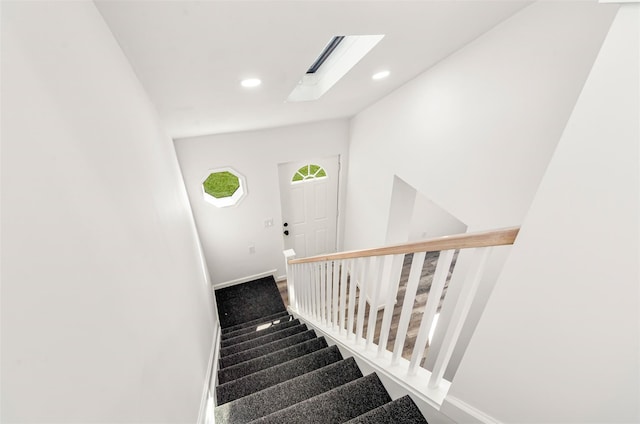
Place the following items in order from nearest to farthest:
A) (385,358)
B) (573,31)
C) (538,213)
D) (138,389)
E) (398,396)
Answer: (538,213)
(138,389)
(573,31)
(398,396)
(385,358)

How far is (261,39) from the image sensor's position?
3.98 feet

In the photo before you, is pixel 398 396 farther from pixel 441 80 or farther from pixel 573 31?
pixel 441 80

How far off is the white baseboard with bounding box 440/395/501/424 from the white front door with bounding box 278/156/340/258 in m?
3.36

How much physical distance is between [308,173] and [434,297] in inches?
131

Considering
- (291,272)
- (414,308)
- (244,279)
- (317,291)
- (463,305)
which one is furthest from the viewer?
(244,279)

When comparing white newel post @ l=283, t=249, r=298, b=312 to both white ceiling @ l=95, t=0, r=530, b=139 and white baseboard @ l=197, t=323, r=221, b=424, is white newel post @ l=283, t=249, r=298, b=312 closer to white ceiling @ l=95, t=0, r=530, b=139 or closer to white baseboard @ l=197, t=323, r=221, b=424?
white baseboard @ l=197, t=323, r=221, b=424

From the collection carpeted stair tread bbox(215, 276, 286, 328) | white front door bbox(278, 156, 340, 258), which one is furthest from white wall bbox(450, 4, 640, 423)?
carpeted stair tread bbox(215, 276, 286, 328)

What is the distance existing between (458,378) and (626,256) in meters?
0.76

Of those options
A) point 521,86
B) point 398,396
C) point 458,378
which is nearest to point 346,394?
point 398,396

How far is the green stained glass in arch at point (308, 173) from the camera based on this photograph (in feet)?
13.7

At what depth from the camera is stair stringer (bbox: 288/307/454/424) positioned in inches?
48.3

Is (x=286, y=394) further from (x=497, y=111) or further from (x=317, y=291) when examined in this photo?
(x=497, y=111)

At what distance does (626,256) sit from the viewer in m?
0.62

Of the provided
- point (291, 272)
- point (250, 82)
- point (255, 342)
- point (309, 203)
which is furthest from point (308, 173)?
point (250, 82)
